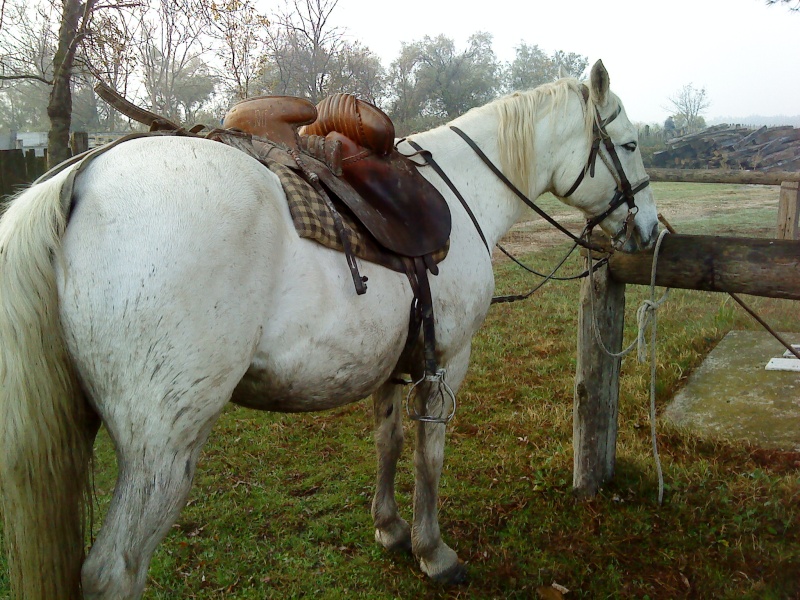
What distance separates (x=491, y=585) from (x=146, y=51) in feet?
62.9

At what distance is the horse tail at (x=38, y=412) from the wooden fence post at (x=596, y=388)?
8.25 feet

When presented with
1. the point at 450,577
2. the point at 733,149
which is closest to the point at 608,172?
the point at 450,577

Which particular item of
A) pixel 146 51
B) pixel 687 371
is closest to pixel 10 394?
pixel 687 371

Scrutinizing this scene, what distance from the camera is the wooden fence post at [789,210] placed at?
6.30m

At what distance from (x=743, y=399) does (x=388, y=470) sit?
2.68 m

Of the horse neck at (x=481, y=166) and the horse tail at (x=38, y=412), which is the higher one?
the horse neck at (x=481, y=166)

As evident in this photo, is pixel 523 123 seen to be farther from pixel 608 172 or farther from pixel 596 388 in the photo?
pixel 596 388

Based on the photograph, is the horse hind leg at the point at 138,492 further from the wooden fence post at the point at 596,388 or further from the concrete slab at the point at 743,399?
the concrete slab at the point at 743,399

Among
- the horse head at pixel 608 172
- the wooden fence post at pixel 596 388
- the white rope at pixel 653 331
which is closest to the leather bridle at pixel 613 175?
the horse head at pixel 608 172

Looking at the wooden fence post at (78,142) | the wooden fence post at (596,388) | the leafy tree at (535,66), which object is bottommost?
the wooden fence post at (596,388)

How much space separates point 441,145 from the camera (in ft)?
8.93

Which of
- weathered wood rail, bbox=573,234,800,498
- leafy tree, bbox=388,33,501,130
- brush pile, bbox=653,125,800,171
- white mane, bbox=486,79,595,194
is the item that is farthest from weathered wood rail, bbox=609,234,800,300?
leafy tree, bbox=388,33,501,130

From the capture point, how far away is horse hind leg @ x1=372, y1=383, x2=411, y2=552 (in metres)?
2.95

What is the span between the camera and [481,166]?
2770mm
